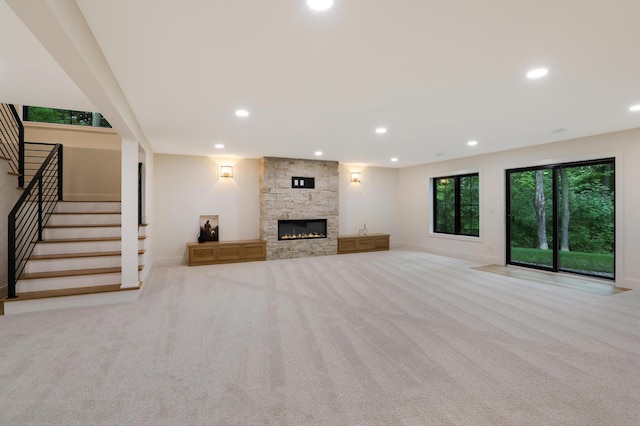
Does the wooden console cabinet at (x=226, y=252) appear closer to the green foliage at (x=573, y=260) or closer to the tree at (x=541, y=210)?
the green foliage at (x=573, y=260)

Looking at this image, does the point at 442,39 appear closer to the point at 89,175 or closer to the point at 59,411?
the point at 59,411

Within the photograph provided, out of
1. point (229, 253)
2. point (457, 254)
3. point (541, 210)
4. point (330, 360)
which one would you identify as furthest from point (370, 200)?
point (330, 360)

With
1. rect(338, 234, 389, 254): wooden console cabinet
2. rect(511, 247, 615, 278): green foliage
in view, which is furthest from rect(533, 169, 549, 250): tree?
rect(338, 234, 389, 254): wooden console cabinet

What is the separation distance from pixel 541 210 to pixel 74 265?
8140mm

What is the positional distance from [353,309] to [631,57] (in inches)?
138

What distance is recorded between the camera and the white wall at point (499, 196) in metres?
4.67

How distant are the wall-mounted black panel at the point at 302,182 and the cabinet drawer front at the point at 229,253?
2070 mm

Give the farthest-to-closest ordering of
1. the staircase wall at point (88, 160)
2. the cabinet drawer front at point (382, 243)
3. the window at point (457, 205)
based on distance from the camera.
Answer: the cabinet drawer front at point (382, 243) < the window at point (457, 205) < the staircase wall at point (88, 160)

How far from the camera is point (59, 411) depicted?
188 cm

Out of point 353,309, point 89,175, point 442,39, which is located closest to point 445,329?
point 353,309

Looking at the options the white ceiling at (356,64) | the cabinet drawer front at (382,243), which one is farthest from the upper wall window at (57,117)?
the cabinet drawer front at (382,243)

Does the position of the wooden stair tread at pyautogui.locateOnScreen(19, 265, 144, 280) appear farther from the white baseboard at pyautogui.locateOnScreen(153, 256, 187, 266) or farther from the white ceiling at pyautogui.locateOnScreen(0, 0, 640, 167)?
the white baseboard at pyautogui.locateOnScreen(153, 256, 187, 266)

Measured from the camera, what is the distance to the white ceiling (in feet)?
6.32

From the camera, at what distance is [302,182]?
763 centimetres
